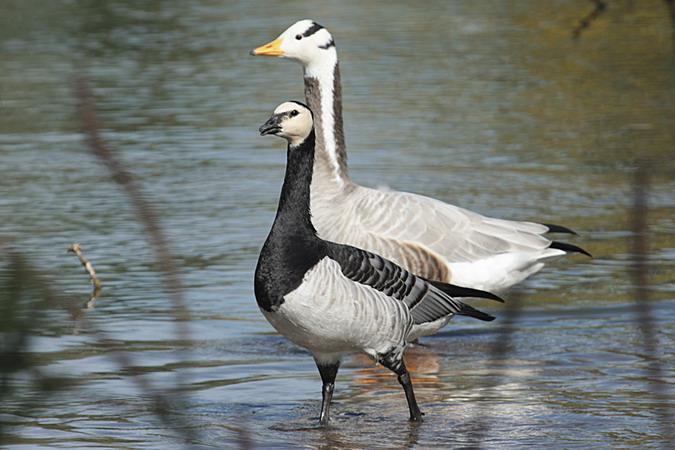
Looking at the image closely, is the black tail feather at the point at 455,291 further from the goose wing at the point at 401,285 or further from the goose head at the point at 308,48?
the goose head at the point at 308,48

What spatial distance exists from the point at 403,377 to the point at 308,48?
10.8ft

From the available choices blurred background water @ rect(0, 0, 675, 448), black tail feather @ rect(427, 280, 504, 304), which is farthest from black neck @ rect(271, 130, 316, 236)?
blurred background water @ rect(0, 0, 675, 448)

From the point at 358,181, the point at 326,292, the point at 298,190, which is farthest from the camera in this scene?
the point at 358,181

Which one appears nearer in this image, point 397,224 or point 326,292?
point 326,292

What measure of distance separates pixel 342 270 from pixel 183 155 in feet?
31.5

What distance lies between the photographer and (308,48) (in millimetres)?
9078

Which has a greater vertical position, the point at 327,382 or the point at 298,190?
the point at 298,190

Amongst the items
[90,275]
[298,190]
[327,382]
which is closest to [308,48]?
[298,190]

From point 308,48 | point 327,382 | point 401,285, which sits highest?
point 308,48

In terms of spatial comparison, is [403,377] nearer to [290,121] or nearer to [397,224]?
[290,121]

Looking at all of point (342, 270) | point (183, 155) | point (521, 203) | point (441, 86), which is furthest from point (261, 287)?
point (441, 86)

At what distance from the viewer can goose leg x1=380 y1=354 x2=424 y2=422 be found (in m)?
6.77

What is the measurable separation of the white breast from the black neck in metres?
0.35

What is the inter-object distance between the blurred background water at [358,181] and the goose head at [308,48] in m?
1.60
